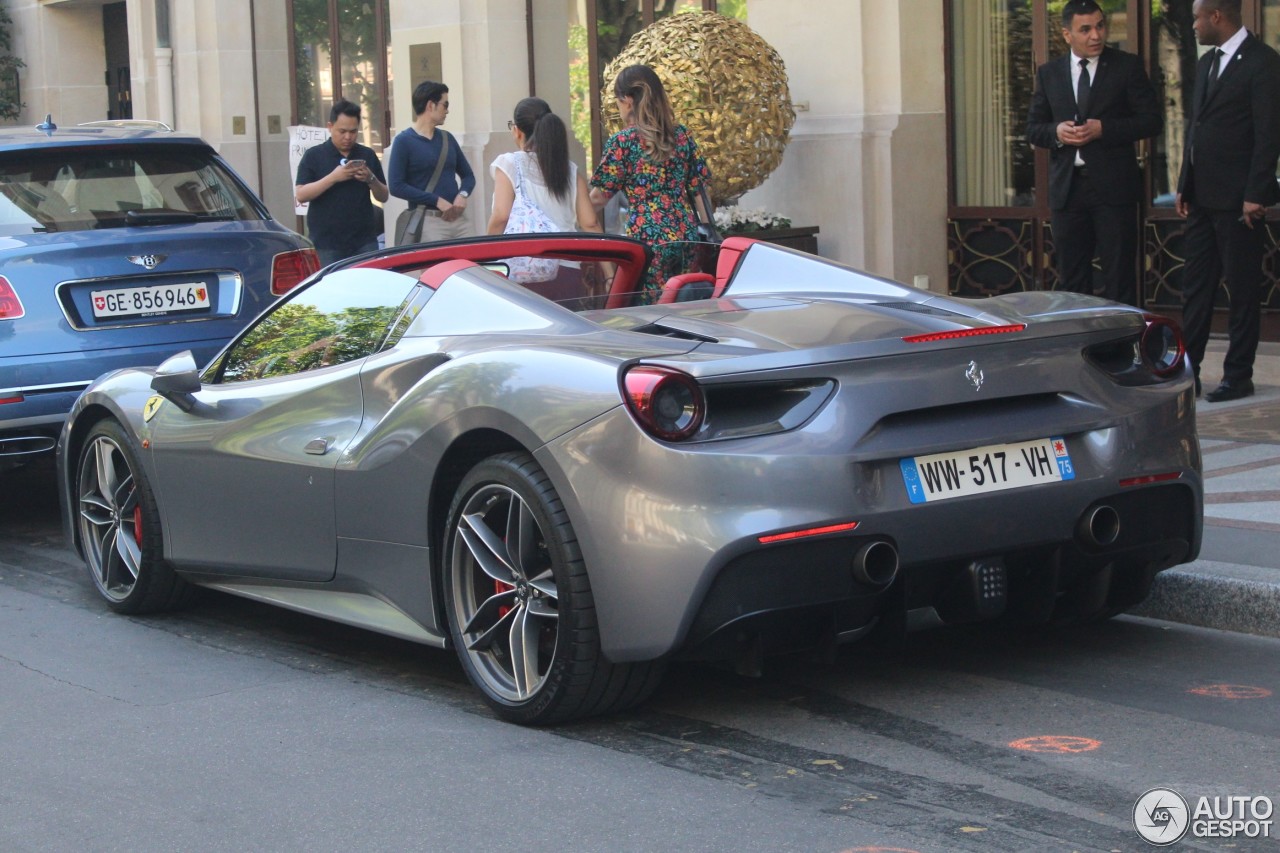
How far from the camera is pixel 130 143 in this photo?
8.68m

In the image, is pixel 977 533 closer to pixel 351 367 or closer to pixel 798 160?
pixel 351 367

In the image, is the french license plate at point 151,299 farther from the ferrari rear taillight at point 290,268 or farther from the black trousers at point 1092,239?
the black trousers at point 1092,239

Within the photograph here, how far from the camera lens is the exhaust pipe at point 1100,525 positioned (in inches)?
185

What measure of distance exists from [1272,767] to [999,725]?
2.24ft

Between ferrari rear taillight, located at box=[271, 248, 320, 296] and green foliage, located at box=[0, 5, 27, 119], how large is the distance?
18952mm

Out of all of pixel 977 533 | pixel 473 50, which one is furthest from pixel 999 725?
pixel 473 50

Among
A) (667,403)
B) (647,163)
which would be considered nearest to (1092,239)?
(647,163)

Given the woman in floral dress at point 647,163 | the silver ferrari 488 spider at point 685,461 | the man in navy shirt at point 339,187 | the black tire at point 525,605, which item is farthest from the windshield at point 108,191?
the black tire at point 525,605

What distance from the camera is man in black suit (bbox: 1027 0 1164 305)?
978cm

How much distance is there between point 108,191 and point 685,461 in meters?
5.11

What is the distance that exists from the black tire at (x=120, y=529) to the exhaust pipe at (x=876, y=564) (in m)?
2.92

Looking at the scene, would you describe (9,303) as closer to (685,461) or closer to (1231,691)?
(685,461)

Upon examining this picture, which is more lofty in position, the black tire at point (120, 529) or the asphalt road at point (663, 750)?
the black tire at point (120, 529)

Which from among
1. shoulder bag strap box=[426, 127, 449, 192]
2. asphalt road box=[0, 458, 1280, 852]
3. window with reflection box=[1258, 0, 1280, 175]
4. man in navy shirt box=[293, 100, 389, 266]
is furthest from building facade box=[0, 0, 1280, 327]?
asphalt road box=[0, 458, 1280, 852]
